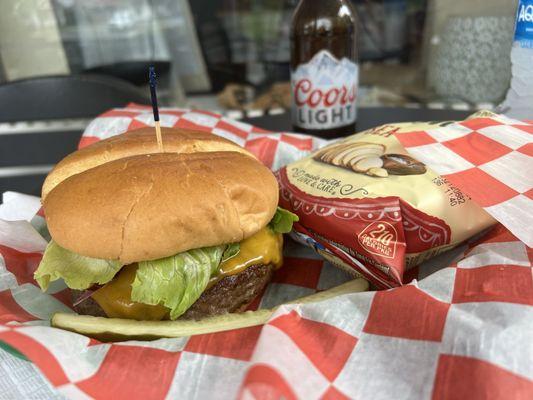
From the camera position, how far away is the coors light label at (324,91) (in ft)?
5.26

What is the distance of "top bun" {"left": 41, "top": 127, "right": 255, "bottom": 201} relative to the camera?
3.67 ft

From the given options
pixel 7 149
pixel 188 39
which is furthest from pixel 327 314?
pixel 188 39

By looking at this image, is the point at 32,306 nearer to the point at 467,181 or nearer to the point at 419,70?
the point at 467,181

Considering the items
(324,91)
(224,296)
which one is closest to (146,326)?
(224,296)

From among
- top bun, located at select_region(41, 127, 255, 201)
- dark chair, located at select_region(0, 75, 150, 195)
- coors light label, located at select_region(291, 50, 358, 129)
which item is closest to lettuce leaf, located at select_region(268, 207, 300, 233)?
top bun, located at select_region(41, 127, 255, 201)

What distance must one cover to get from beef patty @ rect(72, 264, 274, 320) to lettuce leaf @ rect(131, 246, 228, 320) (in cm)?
5

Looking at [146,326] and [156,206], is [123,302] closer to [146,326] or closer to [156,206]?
[146,326]

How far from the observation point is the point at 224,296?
1.07 metres

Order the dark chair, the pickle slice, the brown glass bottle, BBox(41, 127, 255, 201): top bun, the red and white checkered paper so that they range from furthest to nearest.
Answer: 1. the dark chair
2. the brown glass bottle
3. BBox(41, 127, 255, 201): top bun
4. the pickle slice
5. the red and white checkered paper

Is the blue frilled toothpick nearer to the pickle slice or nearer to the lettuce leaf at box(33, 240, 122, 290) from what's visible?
the lettuce leaf at box(33, 240, 122, 290)

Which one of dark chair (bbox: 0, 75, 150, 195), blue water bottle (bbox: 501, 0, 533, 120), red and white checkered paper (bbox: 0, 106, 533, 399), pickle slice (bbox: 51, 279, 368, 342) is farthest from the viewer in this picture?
dark chair (bbox: 0, 75, 150, 195)

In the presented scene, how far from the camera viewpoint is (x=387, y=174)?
3.69 feet

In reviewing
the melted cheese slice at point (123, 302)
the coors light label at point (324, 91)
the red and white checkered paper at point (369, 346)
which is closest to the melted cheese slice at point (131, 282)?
the melted cheese slice at point (123, 302)

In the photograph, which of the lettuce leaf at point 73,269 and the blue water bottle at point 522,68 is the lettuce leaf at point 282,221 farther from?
the blue water bottle at point 522,68
